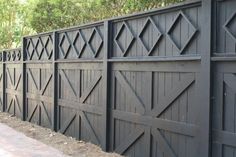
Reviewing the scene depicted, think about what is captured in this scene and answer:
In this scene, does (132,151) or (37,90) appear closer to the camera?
(132,151)

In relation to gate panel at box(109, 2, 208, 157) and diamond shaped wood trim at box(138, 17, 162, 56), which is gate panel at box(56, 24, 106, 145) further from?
diamond shaped wood trim at box(138, 17, 162, 56)

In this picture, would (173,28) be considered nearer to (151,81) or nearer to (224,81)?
(151,81)

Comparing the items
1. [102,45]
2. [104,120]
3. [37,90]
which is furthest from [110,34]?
[37,90]

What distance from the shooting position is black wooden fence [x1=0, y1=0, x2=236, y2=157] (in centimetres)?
593

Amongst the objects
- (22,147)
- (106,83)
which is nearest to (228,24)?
(106,83)

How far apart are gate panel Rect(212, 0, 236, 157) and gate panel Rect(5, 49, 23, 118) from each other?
981 centimetres

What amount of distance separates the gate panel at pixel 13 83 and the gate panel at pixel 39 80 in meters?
0.81

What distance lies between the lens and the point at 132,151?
805 cm

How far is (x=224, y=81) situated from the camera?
5.84m

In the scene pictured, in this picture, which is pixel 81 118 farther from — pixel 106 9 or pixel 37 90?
pixel 106 9

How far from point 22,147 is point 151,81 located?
3.89 m

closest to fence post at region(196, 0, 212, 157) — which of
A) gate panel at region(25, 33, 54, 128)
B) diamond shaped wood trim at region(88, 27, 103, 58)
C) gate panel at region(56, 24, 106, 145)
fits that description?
gate panel at region(56, 24, 106, 145)

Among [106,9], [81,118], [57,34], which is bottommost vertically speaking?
[81,118]

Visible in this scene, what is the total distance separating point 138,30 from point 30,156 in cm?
329
